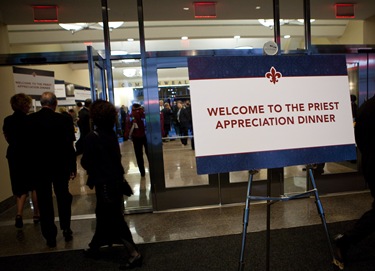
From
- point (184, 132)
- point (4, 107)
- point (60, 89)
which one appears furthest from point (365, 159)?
point (60, 89)

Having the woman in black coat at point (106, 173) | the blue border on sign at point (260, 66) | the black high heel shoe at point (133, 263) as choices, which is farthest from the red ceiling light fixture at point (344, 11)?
the black high heel shoe at point (133, 263)

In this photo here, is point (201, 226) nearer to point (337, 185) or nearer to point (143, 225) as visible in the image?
point (143, 225)

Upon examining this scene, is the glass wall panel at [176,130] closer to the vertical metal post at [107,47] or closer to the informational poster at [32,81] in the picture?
the vertical metal post at [107,47]

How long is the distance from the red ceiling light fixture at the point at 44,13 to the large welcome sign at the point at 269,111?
3.43 meters

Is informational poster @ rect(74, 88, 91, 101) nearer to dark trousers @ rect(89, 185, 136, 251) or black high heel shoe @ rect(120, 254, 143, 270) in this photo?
dark trousers @ rect(89, 185, 136, 251)

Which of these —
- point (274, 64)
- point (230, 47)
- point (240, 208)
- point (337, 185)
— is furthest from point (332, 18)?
point (274, 64)

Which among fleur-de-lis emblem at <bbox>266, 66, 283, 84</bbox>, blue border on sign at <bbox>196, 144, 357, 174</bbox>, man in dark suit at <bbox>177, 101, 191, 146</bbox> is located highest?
fleur-de-lis emblem at <bbox>266, 66, 283, 84</bbox>

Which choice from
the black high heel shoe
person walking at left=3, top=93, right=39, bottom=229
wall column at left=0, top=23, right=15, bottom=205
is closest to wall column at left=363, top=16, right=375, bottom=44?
the black high heel shoe

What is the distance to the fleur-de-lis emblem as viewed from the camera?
1818 millimetres

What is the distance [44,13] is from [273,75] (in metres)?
3.76

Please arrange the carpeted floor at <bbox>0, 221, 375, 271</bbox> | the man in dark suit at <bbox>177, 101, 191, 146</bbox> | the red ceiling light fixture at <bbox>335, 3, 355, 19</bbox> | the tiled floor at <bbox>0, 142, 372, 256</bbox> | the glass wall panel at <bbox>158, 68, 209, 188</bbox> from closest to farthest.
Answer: the carpeted floor at <bbox>0, 221, 375, 271</bbox> → the tiled floor at <bbox>0, 142, 372, 256</bbox> → the glass wall panel at <bbox>158, 68, 209, 188</bbox> → the man in dark suit at <bbox>177, 101, 191, 146</bbox> → the red ceiling light fixture at <bbox>335, 3, 355, 19</bbox>

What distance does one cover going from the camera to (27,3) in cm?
400

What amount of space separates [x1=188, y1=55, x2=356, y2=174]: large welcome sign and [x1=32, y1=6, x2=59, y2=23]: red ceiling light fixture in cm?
343

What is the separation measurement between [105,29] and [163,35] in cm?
90
